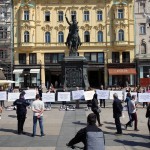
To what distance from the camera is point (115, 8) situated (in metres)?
53.6

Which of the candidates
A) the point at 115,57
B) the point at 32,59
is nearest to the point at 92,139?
the point at 32,59

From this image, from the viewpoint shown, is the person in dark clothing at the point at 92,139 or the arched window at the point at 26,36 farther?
the arched window at the point at 26,36

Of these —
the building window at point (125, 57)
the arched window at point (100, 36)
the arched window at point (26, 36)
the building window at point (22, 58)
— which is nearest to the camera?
the arched window at point (26, 36)

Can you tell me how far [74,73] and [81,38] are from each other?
2964cm

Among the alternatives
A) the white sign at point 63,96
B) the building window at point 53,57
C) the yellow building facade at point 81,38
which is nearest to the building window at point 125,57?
the yellow building facade at point 81,38

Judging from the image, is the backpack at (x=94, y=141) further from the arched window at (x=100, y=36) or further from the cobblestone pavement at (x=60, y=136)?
the arched window at (x=100, y=36)

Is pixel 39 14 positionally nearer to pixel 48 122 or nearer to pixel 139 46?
pixel 139 46

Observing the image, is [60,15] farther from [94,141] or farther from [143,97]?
[94,141]

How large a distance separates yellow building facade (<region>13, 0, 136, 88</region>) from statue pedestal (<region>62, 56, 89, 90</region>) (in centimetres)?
2791

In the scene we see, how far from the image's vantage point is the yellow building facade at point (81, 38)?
175ft

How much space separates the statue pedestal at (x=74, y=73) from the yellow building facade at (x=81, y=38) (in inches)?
1099

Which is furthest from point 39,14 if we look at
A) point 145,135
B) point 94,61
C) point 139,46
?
point 145,135

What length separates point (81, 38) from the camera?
54.4 metres

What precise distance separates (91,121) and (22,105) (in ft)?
23.6
